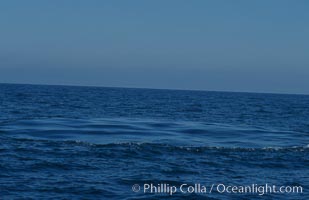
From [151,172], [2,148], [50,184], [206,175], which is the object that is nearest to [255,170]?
[206,175]

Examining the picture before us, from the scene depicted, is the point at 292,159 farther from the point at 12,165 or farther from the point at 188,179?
the point at 12,165

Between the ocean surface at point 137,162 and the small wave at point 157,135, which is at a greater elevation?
the small wave at point 157,135

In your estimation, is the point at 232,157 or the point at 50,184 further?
the point at 232,157

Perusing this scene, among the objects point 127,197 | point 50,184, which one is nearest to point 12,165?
point 50,184

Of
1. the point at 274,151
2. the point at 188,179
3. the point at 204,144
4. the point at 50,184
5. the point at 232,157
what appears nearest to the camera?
the point at 50,184

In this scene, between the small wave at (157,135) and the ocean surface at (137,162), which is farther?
the small wave at (157,135)

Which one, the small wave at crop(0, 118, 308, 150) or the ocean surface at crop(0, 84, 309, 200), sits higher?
the small wave at crop(0, 118, 308, 150)

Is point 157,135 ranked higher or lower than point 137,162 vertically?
higher

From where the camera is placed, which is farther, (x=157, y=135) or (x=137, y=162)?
(x=157, y=135)

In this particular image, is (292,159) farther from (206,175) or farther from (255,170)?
(206,175)

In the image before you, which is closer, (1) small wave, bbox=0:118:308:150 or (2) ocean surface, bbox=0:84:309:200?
(2) ocean surface, bbox=0:84:309:200

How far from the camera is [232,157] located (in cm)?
2930

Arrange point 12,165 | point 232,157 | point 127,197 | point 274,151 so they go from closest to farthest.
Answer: point 127,197 → point 12,165 → point 232,157 → point 274,151

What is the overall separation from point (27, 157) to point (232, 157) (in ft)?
37.0
